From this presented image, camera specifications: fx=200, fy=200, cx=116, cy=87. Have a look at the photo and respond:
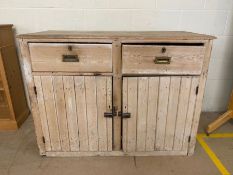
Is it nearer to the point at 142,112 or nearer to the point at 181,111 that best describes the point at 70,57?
the point at 142,112

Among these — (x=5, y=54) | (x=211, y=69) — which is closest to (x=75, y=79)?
(x=5, y=54)

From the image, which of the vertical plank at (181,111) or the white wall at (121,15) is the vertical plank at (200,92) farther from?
the white wall at (121,15)

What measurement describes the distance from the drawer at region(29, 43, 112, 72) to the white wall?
842 mm

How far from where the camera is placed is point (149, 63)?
152 centimetres

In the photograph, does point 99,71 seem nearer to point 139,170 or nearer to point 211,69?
point 139,170

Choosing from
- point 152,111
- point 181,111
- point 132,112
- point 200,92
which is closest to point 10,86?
point 132,112

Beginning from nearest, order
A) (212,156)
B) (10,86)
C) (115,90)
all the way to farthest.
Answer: (115,90) → (212,156) → (10,86)

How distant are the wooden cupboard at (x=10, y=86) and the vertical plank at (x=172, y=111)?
5.33 ft

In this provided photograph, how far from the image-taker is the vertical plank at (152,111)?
1572 millimetres

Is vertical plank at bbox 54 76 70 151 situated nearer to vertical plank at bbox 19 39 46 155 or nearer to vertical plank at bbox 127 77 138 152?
vertical plank at bbox 19 39 46 155

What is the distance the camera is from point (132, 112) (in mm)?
1653

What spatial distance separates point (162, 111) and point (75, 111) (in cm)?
72

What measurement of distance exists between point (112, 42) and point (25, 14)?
50.4 inches

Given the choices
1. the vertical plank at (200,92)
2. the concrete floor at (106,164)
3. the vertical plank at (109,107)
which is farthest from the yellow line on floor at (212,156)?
the vertical plank at (109,107)
